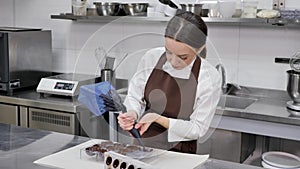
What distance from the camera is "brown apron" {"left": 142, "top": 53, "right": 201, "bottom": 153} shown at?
1.49 metres

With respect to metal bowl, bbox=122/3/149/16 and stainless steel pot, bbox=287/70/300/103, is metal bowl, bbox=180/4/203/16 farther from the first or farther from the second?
stainless steel pot, bbox=287/70/300/103

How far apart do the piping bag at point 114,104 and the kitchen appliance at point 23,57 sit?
176 centimetres

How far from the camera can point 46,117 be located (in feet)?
9.25

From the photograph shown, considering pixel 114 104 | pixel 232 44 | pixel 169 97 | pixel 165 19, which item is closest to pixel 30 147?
pixel 114 104

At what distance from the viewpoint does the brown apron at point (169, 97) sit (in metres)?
1.49

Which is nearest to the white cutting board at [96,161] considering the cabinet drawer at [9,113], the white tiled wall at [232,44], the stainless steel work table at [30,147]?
the stainless steel work table at [30,147]

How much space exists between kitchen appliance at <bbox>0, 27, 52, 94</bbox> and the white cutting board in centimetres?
163

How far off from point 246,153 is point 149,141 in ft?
4.11

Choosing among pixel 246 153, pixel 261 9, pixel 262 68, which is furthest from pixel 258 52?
pixel 246 153

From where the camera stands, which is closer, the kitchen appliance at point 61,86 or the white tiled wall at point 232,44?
the white tiled wall at point 232,44

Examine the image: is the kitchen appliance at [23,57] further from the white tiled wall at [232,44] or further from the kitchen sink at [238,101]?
the kitchen sink at [238,101]

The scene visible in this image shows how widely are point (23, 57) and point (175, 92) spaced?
180 centimetres

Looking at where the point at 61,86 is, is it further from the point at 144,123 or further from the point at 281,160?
the point at 144,123

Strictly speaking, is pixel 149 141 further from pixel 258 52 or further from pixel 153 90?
pixel 258 52
